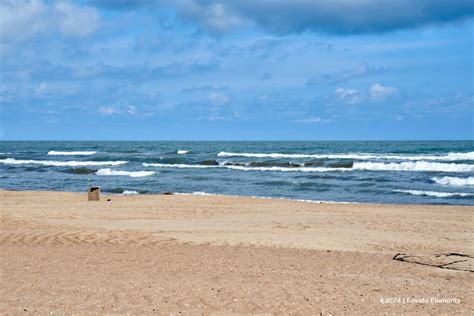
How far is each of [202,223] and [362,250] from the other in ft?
14.5

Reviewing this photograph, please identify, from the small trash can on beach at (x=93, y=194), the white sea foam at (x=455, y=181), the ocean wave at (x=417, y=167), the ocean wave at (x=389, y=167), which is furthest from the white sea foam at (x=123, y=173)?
the white sea foam at (x=455, y=181)

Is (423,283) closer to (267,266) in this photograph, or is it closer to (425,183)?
(267,266)

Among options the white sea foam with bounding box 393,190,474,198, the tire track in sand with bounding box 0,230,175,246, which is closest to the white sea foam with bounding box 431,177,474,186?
the white sea foam with bounding box 393,190,474,198

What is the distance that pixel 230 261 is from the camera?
817cm

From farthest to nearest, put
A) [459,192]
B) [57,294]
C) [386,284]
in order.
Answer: [459,192], [386,284], [57,294]

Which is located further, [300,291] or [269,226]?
[269,226]

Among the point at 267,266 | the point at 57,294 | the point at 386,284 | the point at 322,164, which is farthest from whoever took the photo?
the point at 322,164

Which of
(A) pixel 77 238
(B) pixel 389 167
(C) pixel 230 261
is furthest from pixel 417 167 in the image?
(C) pixel 230 261

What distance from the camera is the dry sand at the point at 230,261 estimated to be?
229 inches

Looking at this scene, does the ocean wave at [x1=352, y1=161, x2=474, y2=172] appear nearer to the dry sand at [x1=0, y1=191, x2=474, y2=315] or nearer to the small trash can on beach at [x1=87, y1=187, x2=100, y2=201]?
the dry sand at [x1=0, y1=191, x2=474, y2=315]

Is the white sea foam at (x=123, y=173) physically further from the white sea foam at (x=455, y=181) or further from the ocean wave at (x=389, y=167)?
the white sea foam at (x=455, y=181)

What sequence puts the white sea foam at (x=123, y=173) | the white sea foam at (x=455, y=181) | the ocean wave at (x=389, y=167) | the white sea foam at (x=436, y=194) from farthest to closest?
the ocean wave at (x=389, y=167), the white sea foam at (x=123, y=173), the white sea foam at (x=455, y=181), the white sea foam at (x=436, y=194)

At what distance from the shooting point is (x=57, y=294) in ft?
19.8

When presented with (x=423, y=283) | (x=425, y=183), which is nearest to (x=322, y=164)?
(x=425, y=183)
